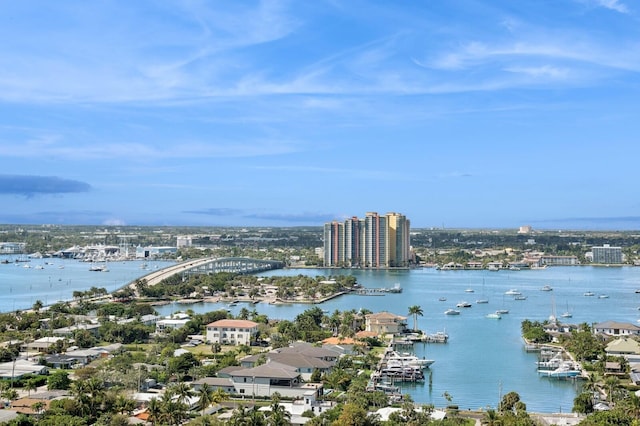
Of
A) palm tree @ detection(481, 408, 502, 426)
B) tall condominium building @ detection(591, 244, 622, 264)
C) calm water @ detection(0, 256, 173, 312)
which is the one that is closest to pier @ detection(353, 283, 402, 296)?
calm water @ detection(0, 256, 173, 312)

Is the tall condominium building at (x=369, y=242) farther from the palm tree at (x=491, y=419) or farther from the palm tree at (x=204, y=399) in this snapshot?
the palm tree at (x=491, y=419)

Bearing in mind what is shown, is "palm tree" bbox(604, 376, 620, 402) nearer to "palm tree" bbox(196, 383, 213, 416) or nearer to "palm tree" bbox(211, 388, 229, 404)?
"palm tree" bbox(211, 388, 229, 404)

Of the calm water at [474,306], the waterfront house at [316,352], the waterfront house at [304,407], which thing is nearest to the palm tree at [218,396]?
the waterfront house at [304,407]

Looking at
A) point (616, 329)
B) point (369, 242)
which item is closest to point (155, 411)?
point (616, 329)

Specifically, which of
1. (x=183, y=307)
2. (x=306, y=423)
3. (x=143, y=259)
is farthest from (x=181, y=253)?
(x=306, y=423)

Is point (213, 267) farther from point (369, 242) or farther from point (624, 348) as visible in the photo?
point (624, 348)

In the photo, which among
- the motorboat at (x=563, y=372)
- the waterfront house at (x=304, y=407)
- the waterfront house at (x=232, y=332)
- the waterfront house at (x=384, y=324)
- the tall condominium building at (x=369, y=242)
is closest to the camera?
the waterfront house at (x=304, y=407)

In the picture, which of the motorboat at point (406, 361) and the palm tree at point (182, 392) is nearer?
the palm tree at point (182, 392)
